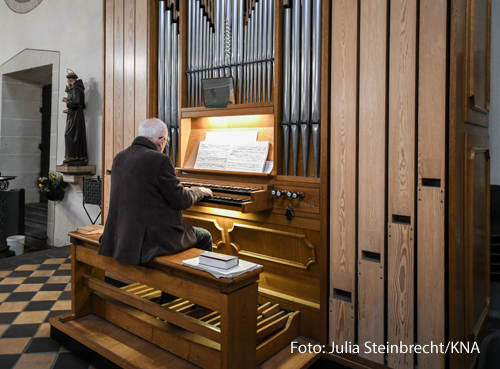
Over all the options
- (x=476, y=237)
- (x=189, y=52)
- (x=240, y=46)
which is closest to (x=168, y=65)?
(x=189, y=52)

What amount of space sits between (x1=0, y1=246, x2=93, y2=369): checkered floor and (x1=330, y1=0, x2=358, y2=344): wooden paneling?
72.7 inches

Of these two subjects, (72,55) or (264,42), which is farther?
(72,55)

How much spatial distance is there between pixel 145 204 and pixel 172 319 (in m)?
0.76

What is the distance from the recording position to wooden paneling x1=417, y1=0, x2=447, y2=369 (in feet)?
7.91

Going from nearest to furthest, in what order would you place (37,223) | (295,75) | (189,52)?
(295,75), (189,52), (37,223)

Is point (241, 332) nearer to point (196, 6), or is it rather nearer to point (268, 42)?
point (268, 42)

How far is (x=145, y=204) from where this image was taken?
2621mm

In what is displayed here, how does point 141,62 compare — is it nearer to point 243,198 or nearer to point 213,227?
point 213,227

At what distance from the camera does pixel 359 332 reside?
2.78 m

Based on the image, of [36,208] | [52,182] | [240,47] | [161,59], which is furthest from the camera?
[36,208]

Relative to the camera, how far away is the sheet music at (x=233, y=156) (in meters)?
3.35

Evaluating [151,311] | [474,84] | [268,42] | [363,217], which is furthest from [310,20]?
[151,311]

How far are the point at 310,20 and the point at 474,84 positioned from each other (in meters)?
1.25

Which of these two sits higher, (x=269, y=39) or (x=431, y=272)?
(x=269, y=39)
